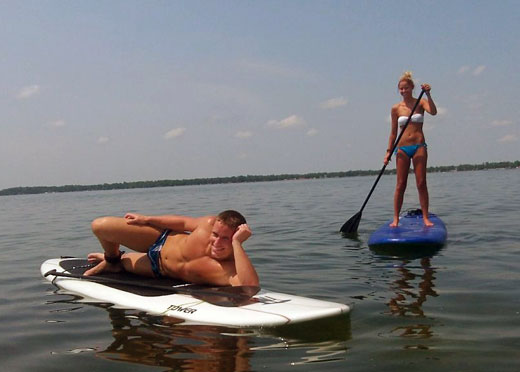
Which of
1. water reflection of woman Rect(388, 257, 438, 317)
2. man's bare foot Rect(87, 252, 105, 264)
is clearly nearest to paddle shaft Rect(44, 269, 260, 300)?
man's bare foot Rect(87, 252, 105, 264)

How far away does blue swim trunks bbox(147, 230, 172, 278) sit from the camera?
5160 millimetres

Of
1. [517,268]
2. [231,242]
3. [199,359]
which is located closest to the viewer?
[199,359]

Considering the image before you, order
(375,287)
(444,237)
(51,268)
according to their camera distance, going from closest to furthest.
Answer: (375,287) → (51,268) → (444,237)

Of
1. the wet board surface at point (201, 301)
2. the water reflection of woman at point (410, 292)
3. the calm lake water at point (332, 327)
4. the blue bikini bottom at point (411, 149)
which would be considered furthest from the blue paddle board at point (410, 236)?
the wet board surface at point (201, 301)

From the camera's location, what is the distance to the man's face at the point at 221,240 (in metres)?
4.50

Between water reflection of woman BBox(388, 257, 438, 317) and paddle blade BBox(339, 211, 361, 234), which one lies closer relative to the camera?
water reflection of woman BBox(388, 257, 438, 317)

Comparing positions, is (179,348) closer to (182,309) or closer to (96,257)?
(182,309)

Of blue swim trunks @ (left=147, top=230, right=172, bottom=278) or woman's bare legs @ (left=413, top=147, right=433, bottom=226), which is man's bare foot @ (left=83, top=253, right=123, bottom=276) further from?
woman's bare legs @ (left=413, top=147, right=433, bottom=226)

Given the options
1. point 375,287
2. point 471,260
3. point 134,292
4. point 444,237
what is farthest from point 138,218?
point 444,237

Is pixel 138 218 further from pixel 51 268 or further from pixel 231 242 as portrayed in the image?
pixel 51 268

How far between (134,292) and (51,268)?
1.94m

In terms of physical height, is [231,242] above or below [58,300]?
above

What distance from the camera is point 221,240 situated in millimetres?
4527

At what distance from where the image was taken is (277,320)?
12.0 ft
